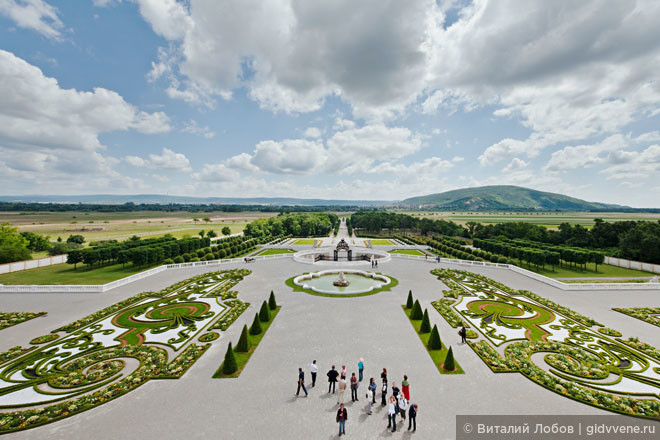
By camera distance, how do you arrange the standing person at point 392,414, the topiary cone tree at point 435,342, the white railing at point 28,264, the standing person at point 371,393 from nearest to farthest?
the standing person at point 392,414 < the standing person at point 371,393 < the topiary cone tree at point 435,342 < the white railing at point 28,264

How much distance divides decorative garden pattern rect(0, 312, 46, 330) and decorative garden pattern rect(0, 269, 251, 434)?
5.36 m

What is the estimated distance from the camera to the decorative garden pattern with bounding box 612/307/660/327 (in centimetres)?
2385

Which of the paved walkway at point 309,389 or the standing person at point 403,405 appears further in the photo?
the standing person at point 403,405

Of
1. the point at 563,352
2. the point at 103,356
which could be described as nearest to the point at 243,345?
the point at 103,356

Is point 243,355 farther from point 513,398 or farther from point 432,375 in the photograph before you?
point 513,398

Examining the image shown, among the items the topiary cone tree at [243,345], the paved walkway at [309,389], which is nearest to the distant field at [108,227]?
the paved walkway at [309,389]

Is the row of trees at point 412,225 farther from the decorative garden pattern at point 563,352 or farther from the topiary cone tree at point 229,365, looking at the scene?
the topiary cone tree at point 229,365

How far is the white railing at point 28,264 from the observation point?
142 feet

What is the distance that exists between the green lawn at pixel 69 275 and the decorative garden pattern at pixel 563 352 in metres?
46.9

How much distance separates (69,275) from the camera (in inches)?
1634

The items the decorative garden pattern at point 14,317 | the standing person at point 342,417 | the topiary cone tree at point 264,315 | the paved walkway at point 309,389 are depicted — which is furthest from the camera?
the topiary cone tree at point 264,315

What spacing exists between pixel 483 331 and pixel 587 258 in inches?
1459

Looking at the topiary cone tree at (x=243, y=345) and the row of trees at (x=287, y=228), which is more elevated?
the row of trees at (x=287, y=228)

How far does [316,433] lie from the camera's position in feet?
39.0
